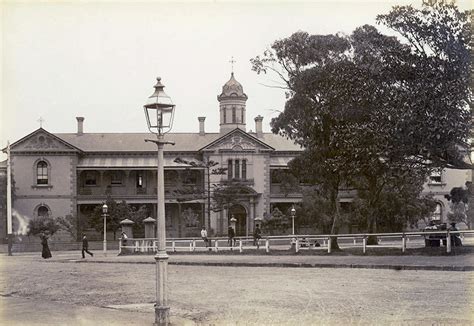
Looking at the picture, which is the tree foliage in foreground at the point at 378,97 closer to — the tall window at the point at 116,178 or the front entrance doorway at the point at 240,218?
the front entrance doorway at the point at 240,218

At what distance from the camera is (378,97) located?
23281 mm

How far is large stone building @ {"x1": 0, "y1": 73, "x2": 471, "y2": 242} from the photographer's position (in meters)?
50.9

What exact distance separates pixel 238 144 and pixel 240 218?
5.34 metres

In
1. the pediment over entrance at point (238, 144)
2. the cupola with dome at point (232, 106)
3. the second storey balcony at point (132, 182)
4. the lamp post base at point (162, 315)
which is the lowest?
the lamp post base at point (162, 315)

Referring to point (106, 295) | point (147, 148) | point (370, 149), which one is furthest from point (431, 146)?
point (147, 148)

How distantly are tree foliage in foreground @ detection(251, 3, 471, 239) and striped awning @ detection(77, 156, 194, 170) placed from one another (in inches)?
878

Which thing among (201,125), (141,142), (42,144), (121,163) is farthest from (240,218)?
(42,144)

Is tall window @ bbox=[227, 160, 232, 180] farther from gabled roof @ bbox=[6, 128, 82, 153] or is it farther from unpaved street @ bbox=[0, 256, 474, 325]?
unpaved street @ bbox=[0, 256, 474, 325]

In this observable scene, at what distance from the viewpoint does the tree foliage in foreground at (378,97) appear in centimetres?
2027

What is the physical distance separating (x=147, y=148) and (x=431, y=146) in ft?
114

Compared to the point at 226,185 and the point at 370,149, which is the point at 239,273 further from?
the point at 226,185

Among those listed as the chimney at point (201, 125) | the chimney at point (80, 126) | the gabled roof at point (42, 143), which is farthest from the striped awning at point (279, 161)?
the chimney at point (80, 126)

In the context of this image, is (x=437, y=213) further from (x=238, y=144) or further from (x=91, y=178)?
(x=91, y=178)

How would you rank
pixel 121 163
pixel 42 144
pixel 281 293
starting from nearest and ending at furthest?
pixel 281 293
pixel 42 144
pixel 121 163
